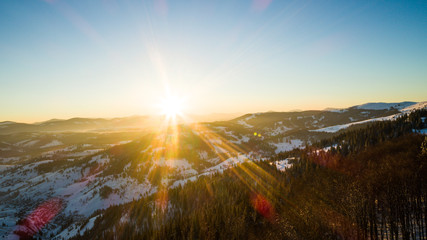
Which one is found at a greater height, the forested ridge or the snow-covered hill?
the forested ridge

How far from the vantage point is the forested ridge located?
19.1 metres

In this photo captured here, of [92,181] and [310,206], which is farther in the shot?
[92,181]

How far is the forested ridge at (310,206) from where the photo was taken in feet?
62.7

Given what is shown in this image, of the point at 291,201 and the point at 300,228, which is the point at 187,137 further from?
the point at 300,228

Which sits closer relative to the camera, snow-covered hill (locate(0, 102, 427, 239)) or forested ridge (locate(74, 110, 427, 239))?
forested ridge (locate(74, 110, 427, 239))

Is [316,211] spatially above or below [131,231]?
above

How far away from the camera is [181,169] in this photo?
97.9 meters

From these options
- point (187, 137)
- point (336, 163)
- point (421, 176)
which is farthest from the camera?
point (187, 137)

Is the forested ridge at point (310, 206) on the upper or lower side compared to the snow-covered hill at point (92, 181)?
upper

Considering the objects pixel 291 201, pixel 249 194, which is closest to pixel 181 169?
pixel 249 194

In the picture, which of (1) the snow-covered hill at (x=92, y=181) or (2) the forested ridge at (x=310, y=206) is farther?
(1) the snow-covered hill at (x=92, y=181)

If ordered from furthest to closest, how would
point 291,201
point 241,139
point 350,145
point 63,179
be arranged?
1. point 241,139
2. point 63,179
3. point 350,145
4. point 291,201

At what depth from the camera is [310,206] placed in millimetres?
26641

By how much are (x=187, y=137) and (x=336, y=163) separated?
398 ft
